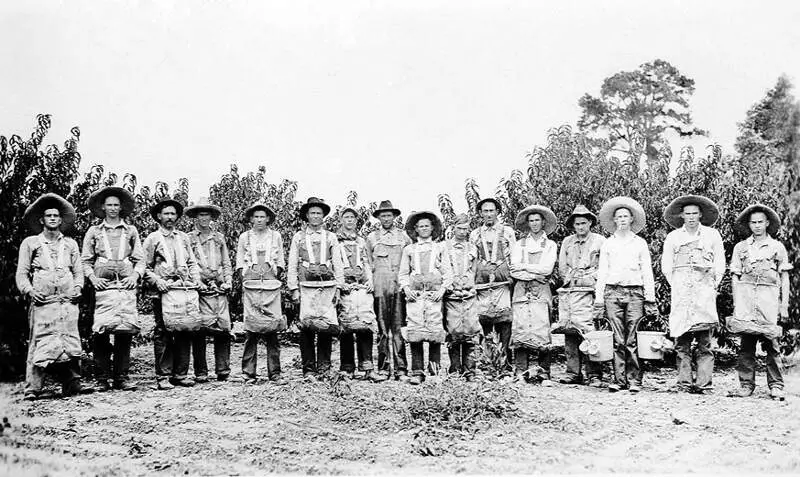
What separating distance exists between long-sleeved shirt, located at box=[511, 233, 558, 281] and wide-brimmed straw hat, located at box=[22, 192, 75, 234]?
4.71 m

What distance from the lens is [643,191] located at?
28.7 ft

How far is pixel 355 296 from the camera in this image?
7.39m

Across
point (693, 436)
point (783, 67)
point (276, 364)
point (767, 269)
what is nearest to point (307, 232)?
point (276, 364)

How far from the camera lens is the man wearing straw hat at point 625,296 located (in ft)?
23.1

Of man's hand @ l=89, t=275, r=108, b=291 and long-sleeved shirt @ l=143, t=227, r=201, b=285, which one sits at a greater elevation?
long-sleeved shirt @ l=143, t=227, r=201, b=285

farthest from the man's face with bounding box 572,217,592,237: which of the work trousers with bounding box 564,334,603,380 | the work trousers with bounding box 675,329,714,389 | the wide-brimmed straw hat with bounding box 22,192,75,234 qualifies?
the wide-brimmed straw hat with bounding box 22,192,75,234

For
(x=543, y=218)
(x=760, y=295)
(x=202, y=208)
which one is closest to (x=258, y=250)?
(x=202, y=208)

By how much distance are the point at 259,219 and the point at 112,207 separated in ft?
4.93

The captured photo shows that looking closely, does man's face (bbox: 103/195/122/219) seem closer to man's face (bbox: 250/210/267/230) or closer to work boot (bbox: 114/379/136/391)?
man's face (bbox: 250/210/267/230)

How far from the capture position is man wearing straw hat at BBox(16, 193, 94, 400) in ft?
21.6

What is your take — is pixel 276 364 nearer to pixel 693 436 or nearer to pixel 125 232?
pixel 125 232

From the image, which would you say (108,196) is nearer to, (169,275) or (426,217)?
(169,275)

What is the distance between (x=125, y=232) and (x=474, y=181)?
175 inches

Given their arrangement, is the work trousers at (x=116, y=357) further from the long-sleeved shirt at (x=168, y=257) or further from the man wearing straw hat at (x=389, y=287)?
the man wearing straw hat at (x=389, y=287)
